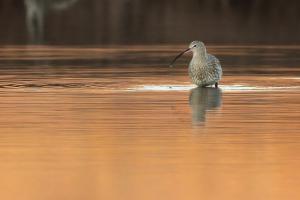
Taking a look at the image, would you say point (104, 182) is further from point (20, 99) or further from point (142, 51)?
point (142, 51)

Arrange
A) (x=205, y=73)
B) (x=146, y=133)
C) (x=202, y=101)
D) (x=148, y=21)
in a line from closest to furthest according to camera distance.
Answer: (x=146, y=133) → (x=202, y=101) → (x=205, y=73) → (x=148, y=21)

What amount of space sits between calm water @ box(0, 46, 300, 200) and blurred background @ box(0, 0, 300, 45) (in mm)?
9113

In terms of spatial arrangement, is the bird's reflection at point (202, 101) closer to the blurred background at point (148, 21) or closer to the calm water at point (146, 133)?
the calm water at point (146, 133)

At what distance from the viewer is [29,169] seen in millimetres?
12320

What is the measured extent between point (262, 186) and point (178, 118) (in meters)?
4.73

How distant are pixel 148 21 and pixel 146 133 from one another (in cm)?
2516

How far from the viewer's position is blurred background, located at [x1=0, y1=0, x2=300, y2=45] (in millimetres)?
33656

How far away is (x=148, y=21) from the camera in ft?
130

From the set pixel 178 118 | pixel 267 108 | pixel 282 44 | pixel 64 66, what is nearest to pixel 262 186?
pixel 178 118

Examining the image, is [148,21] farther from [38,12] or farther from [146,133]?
[146,133]

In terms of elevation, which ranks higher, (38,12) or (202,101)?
(202,101)

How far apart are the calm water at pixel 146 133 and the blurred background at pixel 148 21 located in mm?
9113

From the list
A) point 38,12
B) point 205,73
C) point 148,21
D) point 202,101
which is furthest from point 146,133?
point 38,12

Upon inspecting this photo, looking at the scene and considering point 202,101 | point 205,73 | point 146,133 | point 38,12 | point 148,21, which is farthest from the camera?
point 38,12
